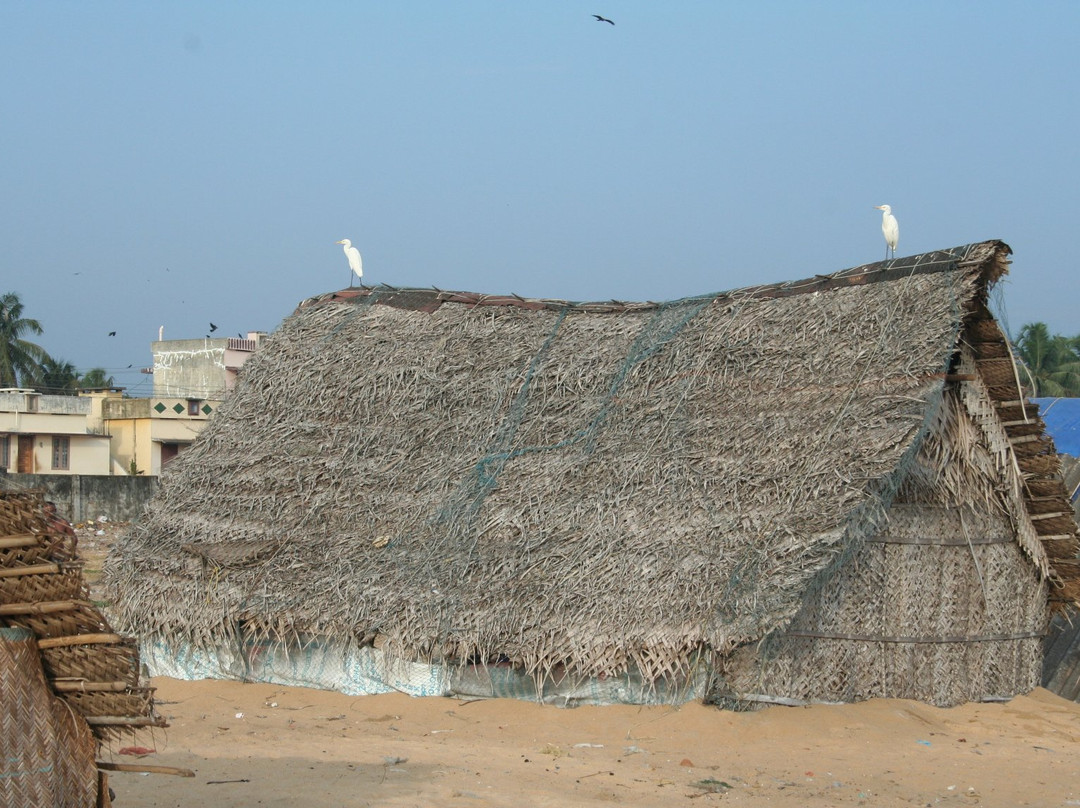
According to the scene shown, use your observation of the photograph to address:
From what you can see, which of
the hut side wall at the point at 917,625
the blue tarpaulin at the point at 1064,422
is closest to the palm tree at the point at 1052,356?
the blue tarpaulin at the point at 1064,422

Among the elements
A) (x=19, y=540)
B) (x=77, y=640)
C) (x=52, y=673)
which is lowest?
(x=52, y=673)

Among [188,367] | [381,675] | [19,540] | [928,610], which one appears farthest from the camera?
[188,367]

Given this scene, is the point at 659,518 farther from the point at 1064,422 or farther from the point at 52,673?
the point at 1064,422

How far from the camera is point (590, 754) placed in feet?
23.5

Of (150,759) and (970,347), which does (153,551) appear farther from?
(970,347)

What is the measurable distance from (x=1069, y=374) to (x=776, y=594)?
30.3 m

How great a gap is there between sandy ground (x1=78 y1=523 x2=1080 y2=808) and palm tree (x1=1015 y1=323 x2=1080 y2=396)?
1088 inches

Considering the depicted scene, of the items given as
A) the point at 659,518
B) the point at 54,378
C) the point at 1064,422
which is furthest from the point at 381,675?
the point at 54,378

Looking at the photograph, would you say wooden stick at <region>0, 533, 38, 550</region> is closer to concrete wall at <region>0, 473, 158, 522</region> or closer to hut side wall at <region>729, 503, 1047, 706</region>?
hut side wall at <region>729, 503, 1047, 706</region>

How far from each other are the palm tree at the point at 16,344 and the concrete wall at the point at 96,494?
71.5ft

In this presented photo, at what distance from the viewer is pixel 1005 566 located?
8.82 meters

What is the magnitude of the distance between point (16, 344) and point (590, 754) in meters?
39.3

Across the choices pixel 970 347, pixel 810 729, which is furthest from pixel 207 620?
pixel 970 347

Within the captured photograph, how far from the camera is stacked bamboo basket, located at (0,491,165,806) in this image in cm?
429
